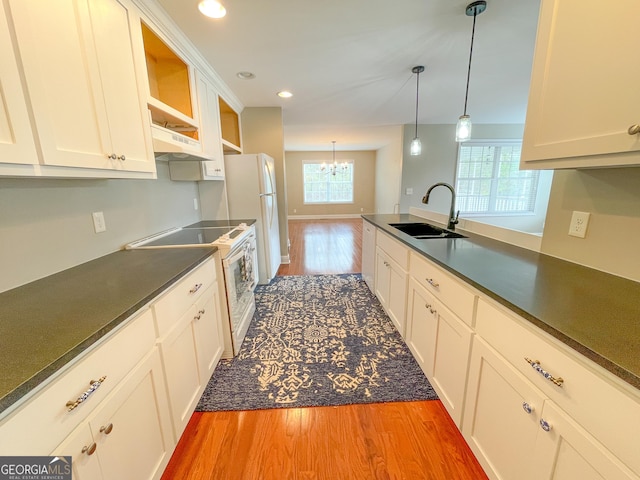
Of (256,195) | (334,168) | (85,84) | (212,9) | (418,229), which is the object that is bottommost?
(418,229)

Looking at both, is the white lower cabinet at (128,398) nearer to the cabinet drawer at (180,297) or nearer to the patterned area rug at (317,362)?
the cabinet drawer at (180,297)

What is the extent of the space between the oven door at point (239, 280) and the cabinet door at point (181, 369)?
1.47 ft

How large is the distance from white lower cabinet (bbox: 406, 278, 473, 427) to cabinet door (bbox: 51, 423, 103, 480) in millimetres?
1450

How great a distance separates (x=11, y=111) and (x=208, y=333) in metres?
1.37

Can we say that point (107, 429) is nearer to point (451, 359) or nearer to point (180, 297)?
point (180, 297)

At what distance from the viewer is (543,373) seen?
81 centimetres

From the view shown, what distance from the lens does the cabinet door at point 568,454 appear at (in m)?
0.65

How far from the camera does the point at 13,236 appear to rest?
3.69 feet

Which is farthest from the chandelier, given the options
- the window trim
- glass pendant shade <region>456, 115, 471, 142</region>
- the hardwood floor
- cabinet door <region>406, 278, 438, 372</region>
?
the hardwood floor

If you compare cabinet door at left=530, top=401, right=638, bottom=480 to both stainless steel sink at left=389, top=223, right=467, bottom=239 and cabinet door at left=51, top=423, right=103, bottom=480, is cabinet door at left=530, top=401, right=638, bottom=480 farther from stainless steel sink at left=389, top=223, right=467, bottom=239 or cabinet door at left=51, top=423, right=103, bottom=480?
stainless steel sink at left=389, top=223, right=467, bottom=239

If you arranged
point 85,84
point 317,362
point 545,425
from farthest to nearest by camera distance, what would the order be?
point 317,362 < point 85,84 < point 545,425

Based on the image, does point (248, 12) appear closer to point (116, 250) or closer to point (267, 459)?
point (116, 250)

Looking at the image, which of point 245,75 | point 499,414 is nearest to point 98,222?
point 245,75

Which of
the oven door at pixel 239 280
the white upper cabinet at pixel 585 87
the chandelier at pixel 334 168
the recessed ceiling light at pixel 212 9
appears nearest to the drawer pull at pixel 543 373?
the white upper cabinet at pixel 585 87
